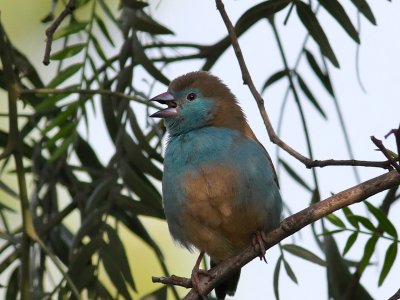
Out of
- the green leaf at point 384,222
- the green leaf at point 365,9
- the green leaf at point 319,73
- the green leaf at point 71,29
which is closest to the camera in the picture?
the green leaf at point 384,222

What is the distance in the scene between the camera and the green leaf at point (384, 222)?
3.51 metres

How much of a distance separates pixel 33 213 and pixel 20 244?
14.2 inches

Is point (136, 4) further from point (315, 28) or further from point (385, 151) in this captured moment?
point (385, 151)

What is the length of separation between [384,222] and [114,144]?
5.25 feet

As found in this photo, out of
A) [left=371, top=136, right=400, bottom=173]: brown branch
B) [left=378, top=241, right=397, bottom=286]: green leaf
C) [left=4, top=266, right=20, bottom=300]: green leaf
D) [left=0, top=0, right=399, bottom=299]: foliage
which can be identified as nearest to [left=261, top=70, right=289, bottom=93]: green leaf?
[left=0, top=0, right=399, bottom=299]: foliage

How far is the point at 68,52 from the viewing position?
435 centimetres

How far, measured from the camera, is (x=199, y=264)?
171 inches

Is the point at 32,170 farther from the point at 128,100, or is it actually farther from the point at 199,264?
the point at 199,264

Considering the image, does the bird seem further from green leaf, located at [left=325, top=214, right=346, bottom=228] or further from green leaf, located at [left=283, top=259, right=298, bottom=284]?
green leaf, located at [left=325, top=214, right=346, bottom=228]

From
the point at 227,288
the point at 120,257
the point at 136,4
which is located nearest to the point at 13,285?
the point at 120,257

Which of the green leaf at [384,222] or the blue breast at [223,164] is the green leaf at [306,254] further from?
the green leaf at [384,222]

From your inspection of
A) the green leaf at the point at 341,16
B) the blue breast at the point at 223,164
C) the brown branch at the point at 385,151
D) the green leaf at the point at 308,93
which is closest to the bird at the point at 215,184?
the blue breast at the point at 223,164

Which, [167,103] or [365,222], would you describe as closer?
[365,222]

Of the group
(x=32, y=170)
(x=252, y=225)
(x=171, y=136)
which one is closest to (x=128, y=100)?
(x=171, y=136)
